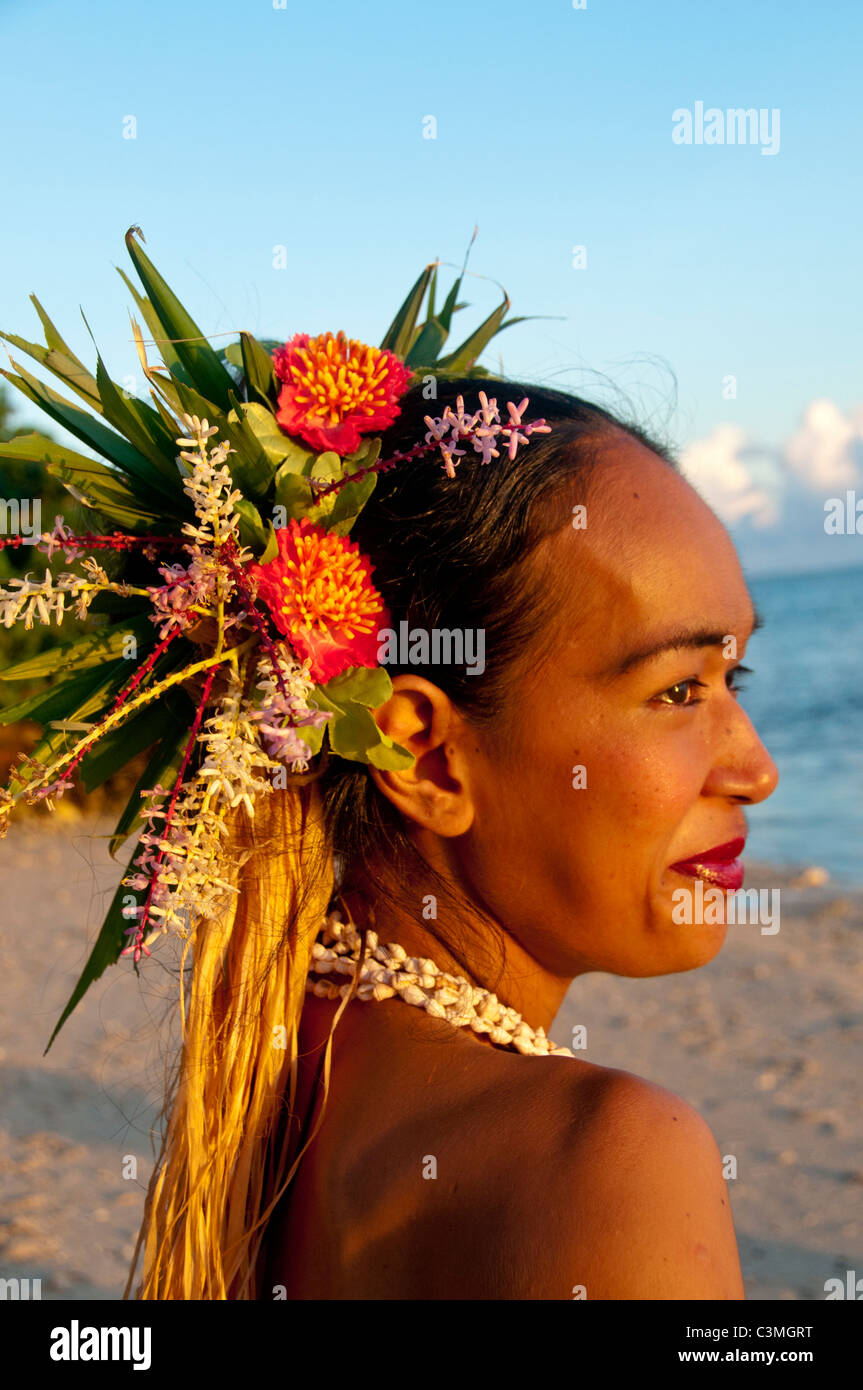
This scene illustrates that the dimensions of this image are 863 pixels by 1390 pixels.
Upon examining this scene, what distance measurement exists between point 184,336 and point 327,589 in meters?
0.68

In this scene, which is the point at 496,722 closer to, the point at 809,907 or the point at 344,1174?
the point at 344,1174

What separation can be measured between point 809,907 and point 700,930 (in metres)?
10.9

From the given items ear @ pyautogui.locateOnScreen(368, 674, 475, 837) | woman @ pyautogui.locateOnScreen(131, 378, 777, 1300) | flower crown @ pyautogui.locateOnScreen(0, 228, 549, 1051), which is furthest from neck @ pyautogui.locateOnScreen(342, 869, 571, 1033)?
flower crown @ pyautogui.locateOnScreen(0, 228, 549, 1051)

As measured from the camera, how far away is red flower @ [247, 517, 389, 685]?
194cm

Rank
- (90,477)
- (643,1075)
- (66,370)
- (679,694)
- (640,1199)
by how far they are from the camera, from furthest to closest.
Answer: (643,1075) < (66,370) < (90,477) < (679,694) < (640,1199)

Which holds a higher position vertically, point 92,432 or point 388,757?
point 92,432

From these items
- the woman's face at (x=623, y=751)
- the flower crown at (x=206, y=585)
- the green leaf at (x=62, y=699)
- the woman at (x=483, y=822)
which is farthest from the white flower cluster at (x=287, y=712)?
the green leaf at (x=62, y=699)

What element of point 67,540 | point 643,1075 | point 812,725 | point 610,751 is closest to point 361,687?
Answer: point 610,751

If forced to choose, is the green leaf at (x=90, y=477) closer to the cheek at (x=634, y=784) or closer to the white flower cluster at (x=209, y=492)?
the white flower cluster at (x=209, y=492)

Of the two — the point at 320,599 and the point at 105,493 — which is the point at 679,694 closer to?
the point at 320,599

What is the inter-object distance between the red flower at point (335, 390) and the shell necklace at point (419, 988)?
845 millimetres

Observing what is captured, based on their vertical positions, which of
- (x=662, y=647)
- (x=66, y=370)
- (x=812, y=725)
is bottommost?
(x=662, y=647)

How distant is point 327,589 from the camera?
1.96 metres

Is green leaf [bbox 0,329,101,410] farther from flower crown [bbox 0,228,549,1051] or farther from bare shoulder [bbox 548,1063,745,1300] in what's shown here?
bare shoulder [bbox 548,1063,745,1300]
